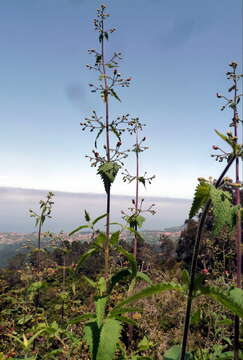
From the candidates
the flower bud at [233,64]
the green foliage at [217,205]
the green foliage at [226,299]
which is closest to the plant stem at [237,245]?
the flower bud at [233,64]

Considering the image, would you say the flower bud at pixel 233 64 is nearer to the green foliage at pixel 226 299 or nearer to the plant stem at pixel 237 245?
the plant stem at pixel 237 245

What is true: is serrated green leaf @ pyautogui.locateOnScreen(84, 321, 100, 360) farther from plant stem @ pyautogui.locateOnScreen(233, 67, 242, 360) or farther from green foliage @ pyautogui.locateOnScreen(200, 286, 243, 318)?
plant stem @ pyautogui.locateOnScreen(233, 67, 242, 360)

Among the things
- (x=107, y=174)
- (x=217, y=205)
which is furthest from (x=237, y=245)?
(x=107, y=174)

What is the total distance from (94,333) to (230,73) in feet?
11.1

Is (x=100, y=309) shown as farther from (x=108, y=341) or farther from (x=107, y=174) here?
(x=107, y=174)

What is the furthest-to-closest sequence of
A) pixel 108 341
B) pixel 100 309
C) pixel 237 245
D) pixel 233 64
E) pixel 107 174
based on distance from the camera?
1. pixel 233 64
2. pixel 107 174
3. pixel 237 245
4. pixel 100 309
5. pixel 108 341

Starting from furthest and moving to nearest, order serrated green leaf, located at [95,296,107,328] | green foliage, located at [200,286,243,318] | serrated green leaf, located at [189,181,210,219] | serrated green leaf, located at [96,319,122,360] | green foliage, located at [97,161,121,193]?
1. green foliage, located at [97,161,121,193]
2. serrated green leaf, located at [95,296,107,328]
3. serrated green leaf, located at [96,319,122,360]
4. serrated green leaf, located at [189,181,210,219]
5. green foliage, located at [200,286,243,318]


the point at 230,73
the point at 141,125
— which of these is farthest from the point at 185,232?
the point at 230,73

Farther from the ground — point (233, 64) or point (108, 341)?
point (233, 64)

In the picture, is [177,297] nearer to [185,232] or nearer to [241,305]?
[241,305]

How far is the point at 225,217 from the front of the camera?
1.37 meters

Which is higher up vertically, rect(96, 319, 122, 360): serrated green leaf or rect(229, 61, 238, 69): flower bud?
rect(229, 61, 238, 69): flower bud

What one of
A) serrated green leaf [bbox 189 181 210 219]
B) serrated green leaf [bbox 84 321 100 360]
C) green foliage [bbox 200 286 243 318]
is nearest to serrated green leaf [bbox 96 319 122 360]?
serrated green leaf [bbox 84 321 100 360]

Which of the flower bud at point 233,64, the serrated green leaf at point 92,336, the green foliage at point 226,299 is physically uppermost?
the flower bud at point 233,64
